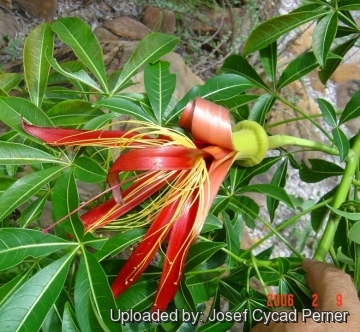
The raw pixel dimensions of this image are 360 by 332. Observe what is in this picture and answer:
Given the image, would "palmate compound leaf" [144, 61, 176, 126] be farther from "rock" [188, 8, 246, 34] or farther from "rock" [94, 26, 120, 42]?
"rock" [188, 8, 246, 34]

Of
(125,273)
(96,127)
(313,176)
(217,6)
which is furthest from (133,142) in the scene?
(217,6)

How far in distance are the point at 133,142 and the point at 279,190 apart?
230 millimetres

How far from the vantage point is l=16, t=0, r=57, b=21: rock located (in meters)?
2.35

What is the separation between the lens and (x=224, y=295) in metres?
0.71

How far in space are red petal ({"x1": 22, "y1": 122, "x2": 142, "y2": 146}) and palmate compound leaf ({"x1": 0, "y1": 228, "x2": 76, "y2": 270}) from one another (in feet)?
0.38

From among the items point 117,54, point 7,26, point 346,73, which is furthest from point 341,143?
point 346,73

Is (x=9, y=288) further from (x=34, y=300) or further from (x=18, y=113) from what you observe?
(x=18, y=113)

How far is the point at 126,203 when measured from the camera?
579 mm

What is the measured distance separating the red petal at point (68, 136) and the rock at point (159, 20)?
6.81ft

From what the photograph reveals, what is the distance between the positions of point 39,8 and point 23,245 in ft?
6.91

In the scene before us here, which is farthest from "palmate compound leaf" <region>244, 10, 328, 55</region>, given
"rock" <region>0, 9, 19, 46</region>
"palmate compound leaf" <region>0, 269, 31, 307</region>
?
"rock" <region>0, 9, 19, 46</region>

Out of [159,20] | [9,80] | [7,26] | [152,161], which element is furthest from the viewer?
[159,20]

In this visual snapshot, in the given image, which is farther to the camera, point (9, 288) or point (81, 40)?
point (81, 40)
